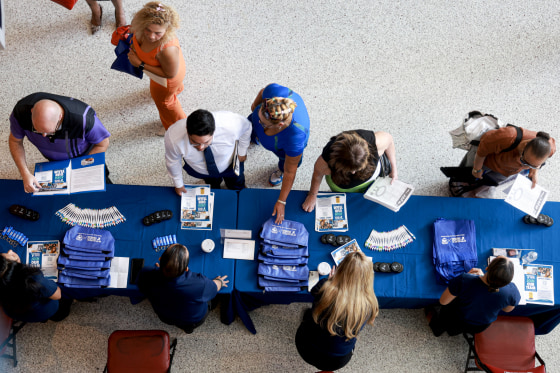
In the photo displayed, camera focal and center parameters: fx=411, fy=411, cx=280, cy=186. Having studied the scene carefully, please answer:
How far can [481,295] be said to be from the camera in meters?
2.87

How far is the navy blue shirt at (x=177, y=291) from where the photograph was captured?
106 inches

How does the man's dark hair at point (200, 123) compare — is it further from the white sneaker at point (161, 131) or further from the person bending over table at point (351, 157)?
the white sneaker at point (161, 131)

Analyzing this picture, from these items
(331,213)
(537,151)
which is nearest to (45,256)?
(331,213)

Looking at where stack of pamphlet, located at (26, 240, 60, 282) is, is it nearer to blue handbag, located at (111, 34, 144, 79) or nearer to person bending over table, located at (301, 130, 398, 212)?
blue handbag, located at (111, 34, 144, 79)

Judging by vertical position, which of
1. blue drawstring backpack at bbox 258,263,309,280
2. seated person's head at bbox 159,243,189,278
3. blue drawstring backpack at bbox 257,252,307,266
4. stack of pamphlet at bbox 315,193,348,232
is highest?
seated person's head at bbox 159,243,189,278

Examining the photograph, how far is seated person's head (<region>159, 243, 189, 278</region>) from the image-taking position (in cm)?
256

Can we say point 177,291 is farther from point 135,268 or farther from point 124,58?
point 124,58

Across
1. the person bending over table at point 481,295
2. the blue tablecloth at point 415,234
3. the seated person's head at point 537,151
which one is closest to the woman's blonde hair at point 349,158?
the blue tablecloth at point 415,234

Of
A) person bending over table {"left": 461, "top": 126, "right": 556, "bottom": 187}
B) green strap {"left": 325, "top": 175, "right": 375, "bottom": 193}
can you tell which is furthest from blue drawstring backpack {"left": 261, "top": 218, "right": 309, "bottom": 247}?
person bending over table {"left": 461, "top": 126, "right": 556, "bottom": 187}

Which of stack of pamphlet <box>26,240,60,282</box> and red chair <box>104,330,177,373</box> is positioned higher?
stack of pamphlet <box>26,240,60,282</box>

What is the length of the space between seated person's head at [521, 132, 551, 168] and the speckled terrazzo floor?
1173 mm

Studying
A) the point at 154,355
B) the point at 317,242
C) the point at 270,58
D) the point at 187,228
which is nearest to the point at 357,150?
the point at 317,242

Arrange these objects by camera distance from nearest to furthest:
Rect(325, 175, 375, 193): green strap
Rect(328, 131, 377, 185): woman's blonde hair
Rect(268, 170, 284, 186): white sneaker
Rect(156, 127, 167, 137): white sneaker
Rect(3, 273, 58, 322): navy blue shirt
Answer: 1. Rect(328, 131, 377, 185): woman's blonde hair
2. Rect(3, 273, 58, 322): navy blue shirt
3. Rect(325, 175, 375, 193): green strap
4. Rect(268, 170, 284, 186): white sneaker
5. Rect(156, 127, 167, 137): white sneaker

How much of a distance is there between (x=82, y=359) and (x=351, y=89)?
148 inches
